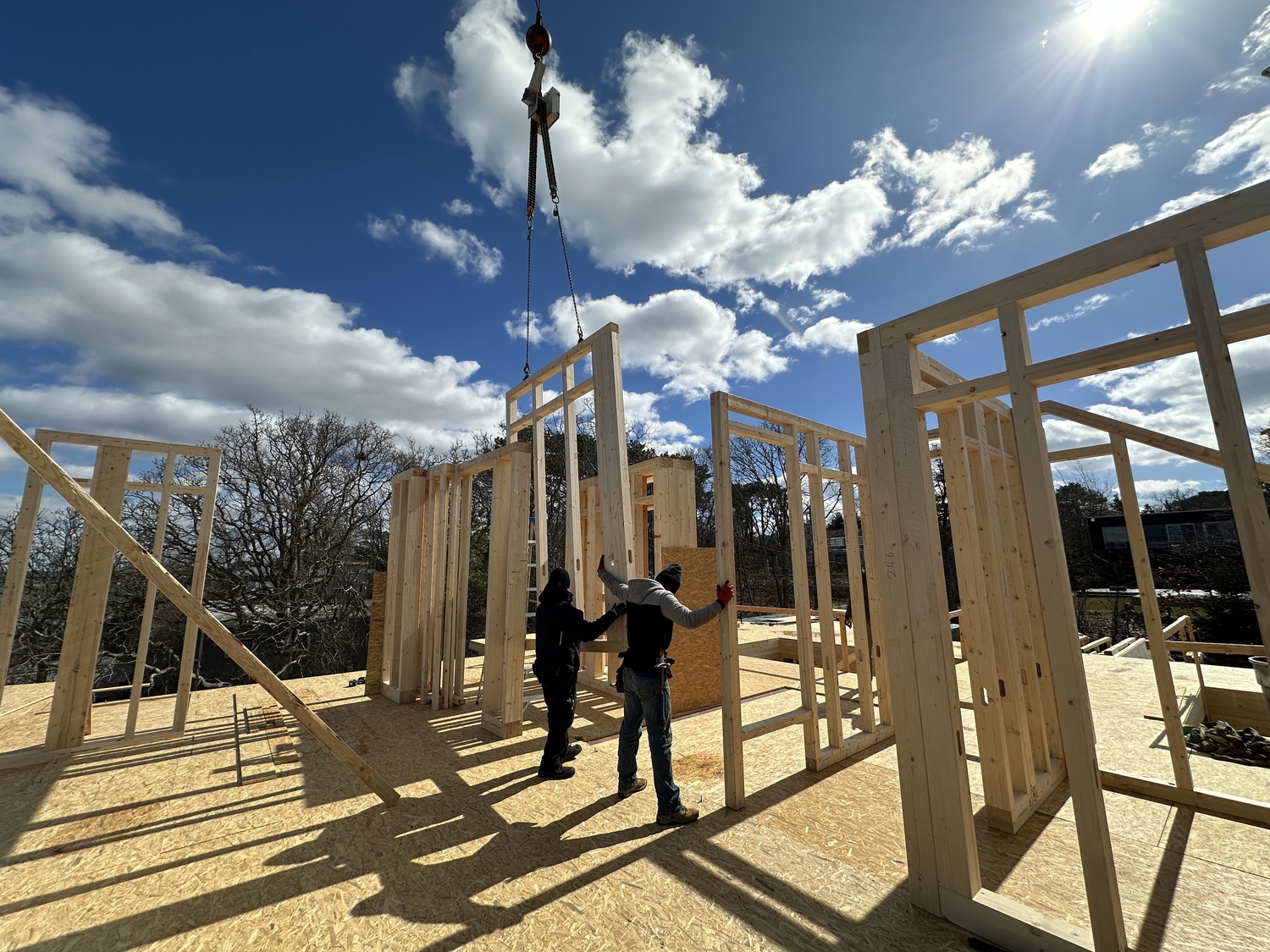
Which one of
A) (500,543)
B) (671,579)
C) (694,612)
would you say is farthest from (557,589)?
(500,543)

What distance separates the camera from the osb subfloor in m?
2.60

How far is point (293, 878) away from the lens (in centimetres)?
308

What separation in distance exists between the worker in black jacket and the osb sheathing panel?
2.06 m

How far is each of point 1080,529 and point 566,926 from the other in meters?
23.1

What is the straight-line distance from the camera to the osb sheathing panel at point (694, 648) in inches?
253

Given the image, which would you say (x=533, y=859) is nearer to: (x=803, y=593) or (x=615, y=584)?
(x=615, y=584)

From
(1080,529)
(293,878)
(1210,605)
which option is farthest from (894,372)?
(1080,529)

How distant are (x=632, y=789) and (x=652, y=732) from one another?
732 mm

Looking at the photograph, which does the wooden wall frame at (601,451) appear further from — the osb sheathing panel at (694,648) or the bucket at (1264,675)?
the bucket at (1264,675)

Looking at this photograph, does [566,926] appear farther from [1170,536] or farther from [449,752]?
[1170,536]

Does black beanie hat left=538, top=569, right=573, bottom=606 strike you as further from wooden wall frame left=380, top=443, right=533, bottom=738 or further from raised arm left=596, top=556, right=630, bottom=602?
wooden wall frame left=380, top=443, right=533, bottom=738

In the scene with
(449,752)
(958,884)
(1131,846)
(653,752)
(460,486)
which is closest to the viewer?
(958,884)

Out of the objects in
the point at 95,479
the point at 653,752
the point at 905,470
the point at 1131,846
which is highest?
the point at 95,479

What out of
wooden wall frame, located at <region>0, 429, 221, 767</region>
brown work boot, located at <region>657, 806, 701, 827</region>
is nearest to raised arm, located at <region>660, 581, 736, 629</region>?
brown work boot, located at <region>657, 806, 701, 827</region>
